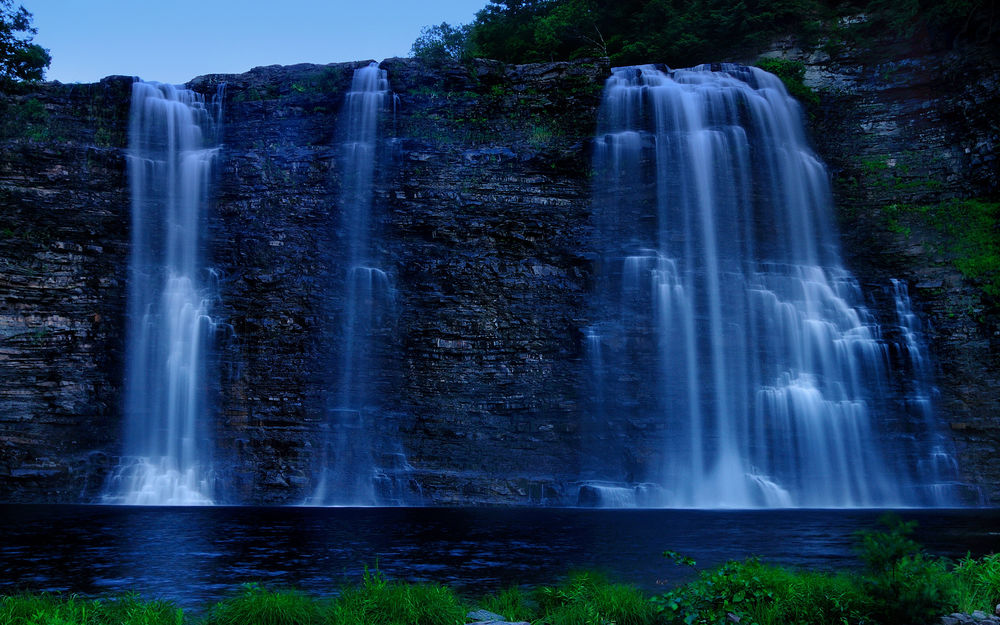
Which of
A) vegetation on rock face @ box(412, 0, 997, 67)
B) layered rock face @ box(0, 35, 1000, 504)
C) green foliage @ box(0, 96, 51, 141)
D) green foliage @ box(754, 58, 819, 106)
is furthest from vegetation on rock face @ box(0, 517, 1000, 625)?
vegetation on rock face @ box(412, 0, 997, 67)

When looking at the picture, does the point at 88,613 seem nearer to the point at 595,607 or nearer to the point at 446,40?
the point at 595,607

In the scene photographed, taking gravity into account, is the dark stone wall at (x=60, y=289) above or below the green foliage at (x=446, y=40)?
below

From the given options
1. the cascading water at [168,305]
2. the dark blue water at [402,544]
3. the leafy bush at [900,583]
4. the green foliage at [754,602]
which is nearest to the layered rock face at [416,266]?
the cascading water at [168,305]

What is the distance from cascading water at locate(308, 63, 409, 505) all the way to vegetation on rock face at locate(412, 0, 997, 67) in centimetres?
454

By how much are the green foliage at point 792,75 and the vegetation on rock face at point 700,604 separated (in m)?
26.1

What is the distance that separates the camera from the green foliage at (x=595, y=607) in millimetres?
6512

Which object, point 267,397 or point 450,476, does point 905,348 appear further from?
point 267,397

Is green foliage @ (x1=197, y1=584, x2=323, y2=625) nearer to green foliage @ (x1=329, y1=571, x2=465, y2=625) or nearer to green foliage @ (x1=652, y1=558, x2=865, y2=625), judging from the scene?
green foliage @ (x1=329, y1=571, x2=465, y2=625)

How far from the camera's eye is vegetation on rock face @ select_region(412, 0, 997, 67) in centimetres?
2878

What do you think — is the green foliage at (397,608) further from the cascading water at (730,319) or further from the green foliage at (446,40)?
the green foliage at (446,40)

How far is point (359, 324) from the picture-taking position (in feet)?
83.2

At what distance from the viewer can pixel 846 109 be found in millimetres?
29406

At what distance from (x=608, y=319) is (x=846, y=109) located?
555 inches

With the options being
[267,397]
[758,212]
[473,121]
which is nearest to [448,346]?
[267,397]
